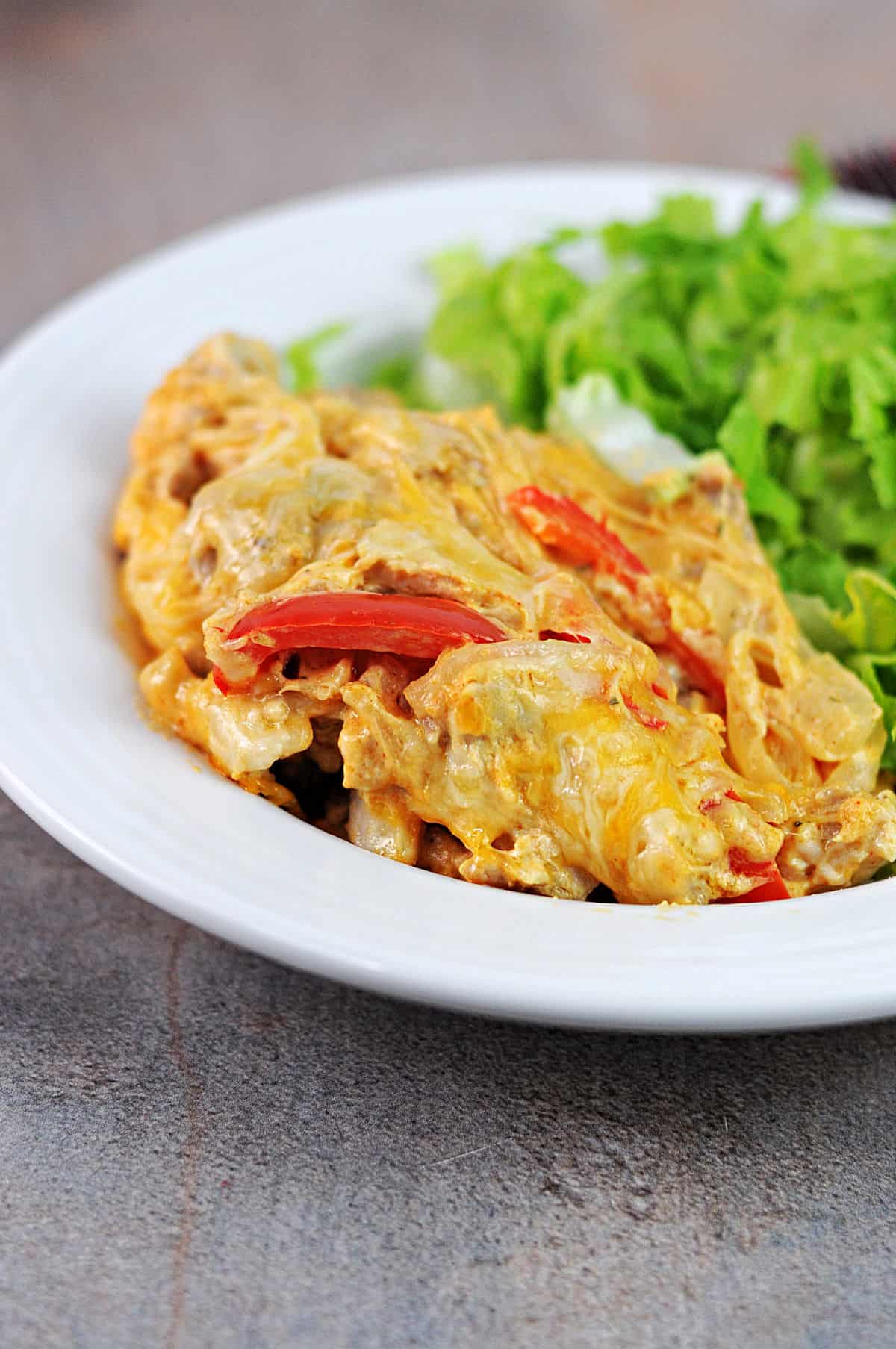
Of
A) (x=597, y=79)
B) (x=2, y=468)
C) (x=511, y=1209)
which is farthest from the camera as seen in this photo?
(x=597, y=79)

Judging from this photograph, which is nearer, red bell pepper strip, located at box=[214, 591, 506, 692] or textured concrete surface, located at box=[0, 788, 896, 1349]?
textured concrete surface, located at box=[0, 788, 896, 1349]

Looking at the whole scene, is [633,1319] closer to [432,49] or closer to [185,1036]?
[185,1036]

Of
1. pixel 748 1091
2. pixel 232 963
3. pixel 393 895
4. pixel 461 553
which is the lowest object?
pixel 748 1091

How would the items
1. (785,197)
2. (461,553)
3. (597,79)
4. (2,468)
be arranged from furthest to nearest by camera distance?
(597,79) → (785,197) → (2,468) → (461,553)

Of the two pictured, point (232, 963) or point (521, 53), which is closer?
point (232, 963)

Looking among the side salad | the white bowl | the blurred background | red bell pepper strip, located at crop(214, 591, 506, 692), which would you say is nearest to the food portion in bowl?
red bell pepper strip, located at crop(214, 591, 506, 692)

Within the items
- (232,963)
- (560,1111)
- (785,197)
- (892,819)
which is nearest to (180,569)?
(232,963)

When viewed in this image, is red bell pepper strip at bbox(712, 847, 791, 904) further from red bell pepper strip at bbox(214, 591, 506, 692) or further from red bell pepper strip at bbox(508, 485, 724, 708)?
red bell pepper strip at bbox(214, 591, 506, 692)
